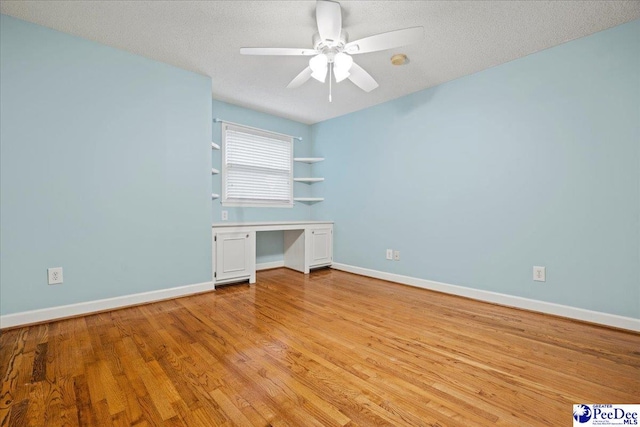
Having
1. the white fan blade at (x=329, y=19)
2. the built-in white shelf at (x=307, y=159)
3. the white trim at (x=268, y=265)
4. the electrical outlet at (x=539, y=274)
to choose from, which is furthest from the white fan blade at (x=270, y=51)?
the white trim at (x=268, y=265)

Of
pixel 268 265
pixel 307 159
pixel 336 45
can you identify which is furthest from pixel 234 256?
pixel 336 45

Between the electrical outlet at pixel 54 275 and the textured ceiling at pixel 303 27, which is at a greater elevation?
the textured ceiling at pixel 303 27

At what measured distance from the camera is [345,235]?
4340 mm

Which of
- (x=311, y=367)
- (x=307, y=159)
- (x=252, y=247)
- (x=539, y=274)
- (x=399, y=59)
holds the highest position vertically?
(x=399, y=59)

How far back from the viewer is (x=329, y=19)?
6.21 ft

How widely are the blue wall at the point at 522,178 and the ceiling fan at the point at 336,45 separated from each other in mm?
1365

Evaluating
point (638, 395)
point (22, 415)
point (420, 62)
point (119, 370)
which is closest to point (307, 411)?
point (119, 370)

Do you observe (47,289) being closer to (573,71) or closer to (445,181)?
(445,181)

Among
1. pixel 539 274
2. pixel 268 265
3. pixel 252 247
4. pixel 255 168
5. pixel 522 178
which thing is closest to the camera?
pixel 539 274

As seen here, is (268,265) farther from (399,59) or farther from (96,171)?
(399,59)

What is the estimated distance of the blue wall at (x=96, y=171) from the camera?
86.4 inches

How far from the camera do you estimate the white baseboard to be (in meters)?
2.21

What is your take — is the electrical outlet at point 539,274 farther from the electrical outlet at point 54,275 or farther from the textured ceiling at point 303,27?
the electrical outlet at point 54,275

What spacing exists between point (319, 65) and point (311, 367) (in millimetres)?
2108
